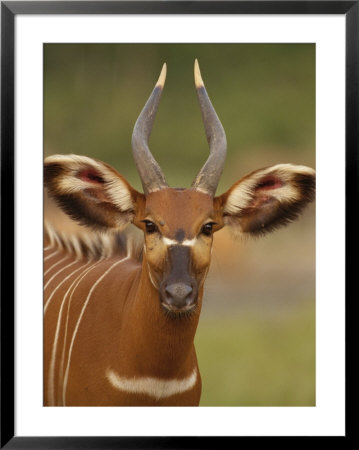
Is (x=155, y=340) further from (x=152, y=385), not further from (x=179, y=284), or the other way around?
(x=179, y=284)

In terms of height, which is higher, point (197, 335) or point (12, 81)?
point (12, 81)

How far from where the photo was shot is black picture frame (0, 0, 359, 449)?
5.57 metres

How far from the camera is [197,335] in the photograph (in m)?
5.77

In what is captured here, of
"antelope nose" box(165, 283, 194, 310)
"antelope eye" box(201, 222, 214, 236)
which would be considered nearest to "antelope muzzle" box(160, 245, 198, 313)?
"antelope nose" box(165, 283, 194, 310)

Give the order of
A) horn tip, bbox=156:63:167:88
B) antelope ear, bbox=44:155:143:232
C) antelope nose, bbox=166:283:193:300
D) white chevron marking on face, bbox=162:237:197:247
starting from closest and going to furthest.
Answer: antelope nose, bbox=166:283:193:300 < white chevron marking on face, bbox=162:237:197:247 < antelope ear, bbox=44:155:143:232 < horn tip, bbox=156:63:167:88

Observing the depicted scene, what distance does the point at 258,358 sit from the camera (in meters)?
5.79

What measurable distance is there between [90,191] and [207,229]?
602 mm

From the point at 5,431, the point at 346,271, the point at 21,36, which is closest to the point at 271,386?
the point at 346,271

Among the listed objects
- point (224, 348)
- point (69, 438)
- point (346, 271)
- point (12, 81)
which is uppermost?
point (12, 81)

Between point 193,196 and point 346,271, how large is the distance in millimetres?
812

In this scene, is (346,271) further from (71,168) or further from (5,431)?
(5,431)

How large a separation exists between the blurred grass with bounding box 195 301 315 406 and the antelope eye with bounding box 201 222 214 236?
0.48 meters

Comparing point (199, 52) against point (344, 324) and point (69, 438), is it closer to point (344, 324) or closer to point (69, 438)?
point (344, 324)

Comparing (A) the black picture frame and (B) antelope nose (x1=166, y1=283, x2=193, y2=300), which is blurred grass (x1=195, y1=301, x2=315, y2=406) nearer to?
(A) the black picture frame
